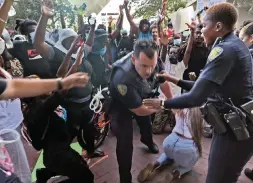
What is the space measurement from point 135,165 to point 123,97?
1339mm

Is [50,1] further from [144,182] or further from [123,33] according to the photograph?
[123,33]

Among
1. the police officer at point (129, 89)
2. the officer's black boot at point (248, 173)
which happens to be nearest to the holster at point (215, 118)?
the police officer at point (129, 89)

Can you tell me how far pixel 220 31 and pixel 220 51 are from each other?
220mm

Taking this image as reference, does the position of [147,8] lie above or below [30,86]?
above

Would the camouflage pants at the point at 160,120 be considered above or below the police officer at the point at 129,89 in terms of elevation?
below

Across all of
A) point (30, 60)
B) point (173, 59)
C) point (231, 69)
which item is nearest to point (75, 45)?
point (30, 60)

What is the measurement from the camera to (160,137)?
4.05 metres

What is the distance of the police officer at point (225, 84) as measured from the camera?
167 centimetres

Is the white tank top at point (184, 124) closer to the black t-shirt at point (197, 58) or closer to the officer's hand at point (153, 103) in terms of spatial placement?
the officer's hand at point (153, 103)

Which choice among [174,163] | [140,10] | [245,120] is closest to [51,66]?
[174,163]

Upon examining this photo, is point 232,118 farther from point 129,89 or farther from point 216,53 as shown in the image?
point 129,89

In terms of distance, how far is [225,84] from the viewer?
1.75 m

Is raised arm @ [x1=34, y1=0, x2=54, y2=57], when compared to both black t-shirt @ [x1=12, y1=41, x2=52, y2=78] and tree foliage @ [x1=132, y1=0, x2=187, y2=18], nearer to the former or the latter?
black t-shirt @ [x1=12, y1=41, x2=52, y2=78]

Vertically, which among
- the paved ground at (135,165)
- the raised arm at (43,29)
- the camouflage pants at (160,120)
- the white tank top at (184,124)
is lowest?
the paved ground at (135,165)
